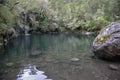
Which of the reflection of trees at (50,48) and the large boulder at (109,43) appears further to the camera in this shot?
the reflection of trees at (50,48)

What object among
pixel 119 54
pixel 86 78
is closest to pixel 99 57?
pixel 119 54

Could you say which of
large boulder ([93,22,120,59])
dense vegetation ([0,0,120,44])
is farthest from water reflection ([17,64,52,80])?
dense vegetation ([0,0,120,44])

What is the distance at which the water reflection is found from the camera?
31.1 feet

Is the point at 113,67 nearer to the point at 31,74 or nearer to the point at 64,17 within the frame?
the point at 31,74

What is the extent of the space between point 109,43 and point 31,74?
5.88m

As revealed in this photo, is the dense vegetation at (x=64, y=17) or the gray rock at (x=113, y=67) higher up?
the dense vegetation at (x=64, y=17)

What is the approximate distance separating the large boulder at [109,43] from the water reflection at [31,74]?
4.95 meters

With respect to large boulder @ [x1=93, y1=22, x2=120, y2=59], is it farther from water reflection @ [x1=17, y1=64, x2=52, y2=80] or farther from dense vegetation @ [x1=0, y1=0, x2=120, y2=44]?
dense vegetation @ [x1=0, y1=0, x2=120, y2=44]

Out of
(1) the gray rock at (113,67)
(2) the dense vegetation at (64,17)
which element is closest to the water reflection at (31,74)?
(1) the gray rock at (113,67)

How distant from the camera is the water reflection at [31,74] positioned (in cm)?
947

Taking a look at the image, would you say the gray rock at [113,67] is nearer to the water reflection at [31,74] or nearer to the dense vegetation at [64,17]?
the water reflection at [31,74]

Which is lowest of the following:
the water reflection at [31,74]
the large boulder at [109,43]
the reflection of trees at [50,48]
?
the water reflection at [31,74]

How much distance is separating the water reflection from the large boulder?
195 inches

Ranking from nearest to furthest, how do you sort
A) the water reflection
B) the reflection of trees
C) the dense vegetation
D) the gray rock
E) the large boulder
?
the water reflection, the gray rock, the large boulder, the reflection of trees, the dense vegetation
